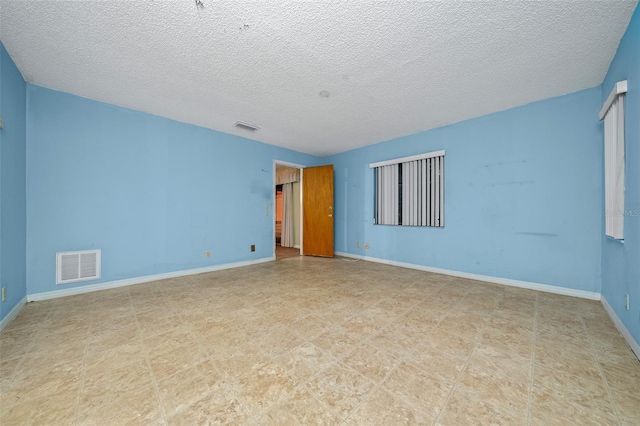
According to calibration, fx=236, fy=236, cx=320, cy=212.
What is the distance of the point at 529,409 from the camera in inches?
46.6

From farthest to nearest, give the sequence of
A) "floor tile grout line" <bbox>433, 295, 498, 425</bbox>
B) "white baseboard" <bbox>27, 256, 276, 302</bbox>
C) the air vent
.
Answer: the air vent < "white baseboard" <bbox>27, 256, 276, 302</bbox> < "floor tile grout line" <bbox>433, 295, 498, 425</bbox>

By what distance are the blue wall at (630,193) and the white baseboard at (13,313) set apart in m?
4.93

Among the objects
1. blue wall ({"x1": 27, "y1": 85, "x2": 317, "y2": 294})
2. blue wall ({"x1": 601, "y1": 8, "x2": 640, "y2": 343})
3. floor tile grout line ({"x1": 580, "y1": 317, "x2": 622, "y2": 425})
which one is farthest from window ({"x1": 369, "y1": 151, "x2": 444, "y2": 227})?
blue wall ({"x1": 27, "y1": 85, "x2": 317, "y2": 294})

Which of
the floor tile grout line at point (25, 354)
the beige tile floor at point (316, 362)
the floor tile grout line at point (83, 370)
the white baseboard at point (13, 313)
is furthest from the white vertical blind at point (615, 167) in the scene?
the white baseboard at point (13, 313)

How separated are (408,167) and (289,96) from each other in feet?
8.54

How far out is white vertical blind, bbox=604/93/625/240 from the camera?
80.8 inches

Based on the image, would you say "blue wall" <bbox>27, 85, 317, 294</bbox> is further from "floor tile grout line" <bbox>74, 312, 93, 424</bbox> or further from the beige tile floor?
"floor tile grout line" <bbox>74, 312, 93, 424</bbox>

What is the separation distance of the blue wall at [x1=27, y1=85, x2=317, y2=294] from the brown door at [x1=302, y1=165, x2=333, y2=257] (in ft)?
4.60

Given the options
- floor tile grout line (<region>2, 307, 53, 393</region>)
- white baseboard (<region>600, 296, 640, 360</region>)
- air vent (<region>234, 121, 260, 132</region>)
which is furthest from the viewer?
air vent (<region>234, 121, 260, 132</region>)

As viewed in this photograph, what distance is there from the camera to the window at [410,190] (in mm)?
4066

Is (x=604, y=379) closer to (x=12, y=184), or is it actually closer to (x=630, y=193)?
(x=630, y=193)

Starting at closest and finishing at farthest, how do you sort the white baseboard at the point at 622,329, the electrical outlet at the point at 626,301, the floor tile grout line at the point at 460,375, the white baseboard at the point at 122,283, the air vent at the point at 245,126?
the floor tile grout line at the point at 460,375 < the white baseboard at the point at 622,329 < the electrical outlet at the point at 626,301 < the white baseboard at the point at 122,283 < the air vent at the point at 245,126

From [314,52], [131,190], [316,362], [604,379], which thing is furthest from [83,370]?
[604,379]

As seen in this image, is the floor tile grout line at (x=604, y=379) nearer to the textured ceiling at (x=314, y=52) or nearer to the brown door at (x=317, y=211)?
the textured ceiling at (x=314, y=52)
